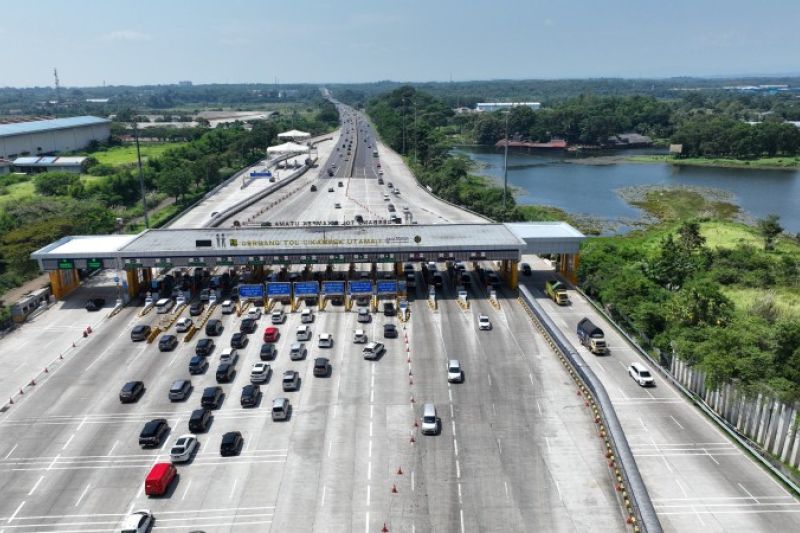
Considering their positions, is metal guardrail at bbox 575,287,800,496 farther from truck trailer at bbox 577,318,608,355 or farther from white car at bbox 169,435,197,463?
white car at bbox 169,435,197,463

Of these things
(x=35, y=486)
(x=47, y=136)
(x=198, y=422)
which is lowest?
(x=35, y=486)

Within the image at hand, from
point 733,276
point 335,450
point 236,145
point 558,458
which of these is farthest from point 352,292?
point 236,145

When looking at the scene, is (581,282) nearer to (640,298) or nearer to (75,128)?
(640,298)

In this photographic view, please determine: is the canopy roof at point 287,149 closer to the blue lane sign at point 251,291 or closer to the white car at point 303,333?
the blue lane sign at point 251,291

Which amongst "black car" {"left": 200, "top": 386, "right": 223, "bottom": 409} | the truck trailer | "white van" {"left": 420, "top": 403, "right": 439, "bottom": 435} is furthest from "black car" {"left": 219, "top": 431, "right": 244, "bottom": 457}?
the truck trailer

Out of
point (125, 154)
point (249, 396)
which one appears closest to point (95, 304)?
point (249, 396)

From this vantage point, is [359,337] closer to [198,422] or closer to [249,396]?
[249,396]

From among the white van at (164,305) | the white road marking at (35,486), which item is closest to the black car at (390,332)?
the white van at (164,305)
